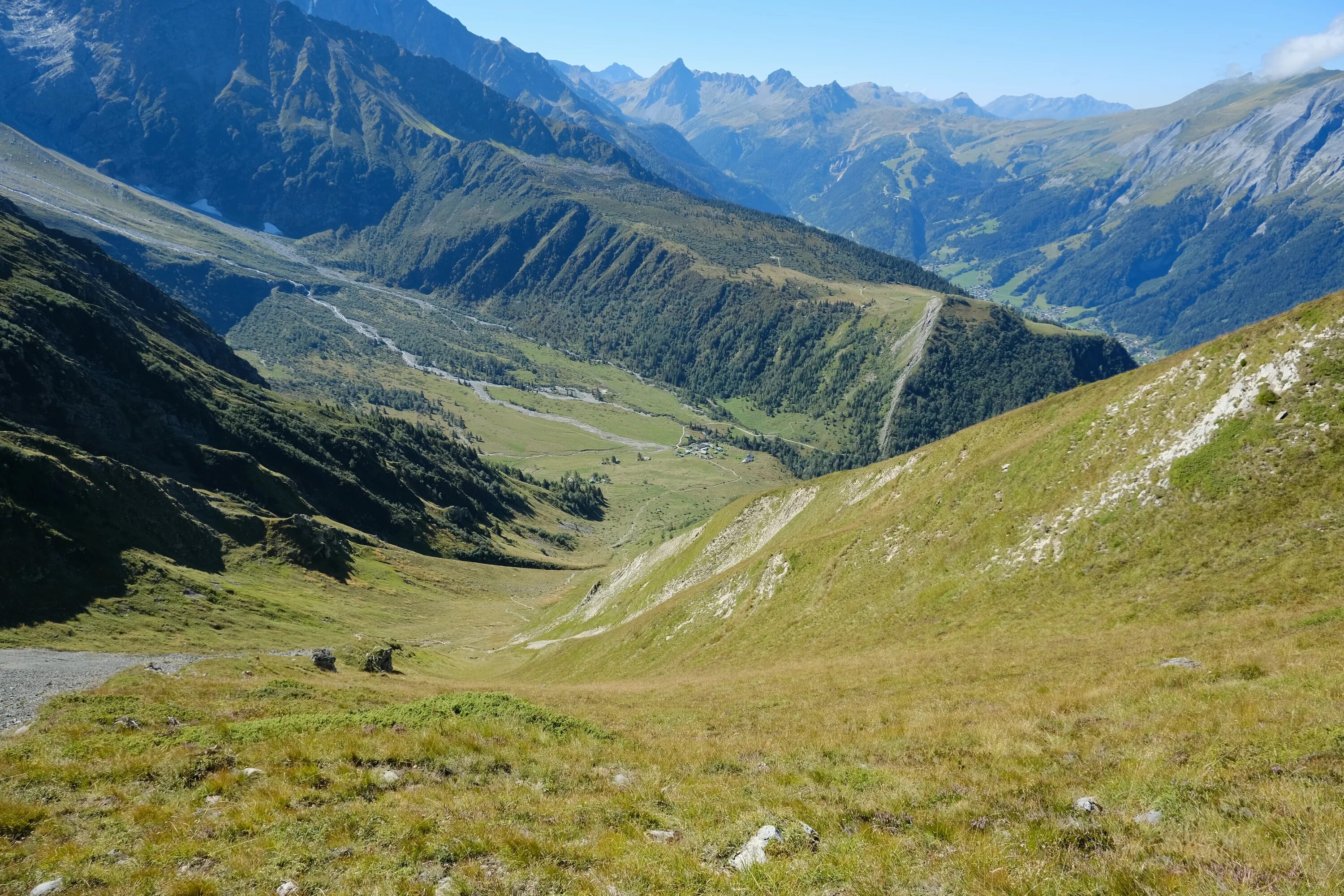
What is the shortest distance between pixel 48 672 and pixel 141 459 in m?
92.0

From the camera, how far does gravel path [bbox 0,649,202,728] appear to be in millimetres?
29000

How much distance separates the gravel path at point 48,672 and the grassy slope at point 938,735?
3.13 meters

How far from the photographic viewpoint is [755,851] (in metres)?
12.5

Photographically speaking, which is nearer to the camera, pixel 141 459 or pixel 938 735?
pixel 938 735

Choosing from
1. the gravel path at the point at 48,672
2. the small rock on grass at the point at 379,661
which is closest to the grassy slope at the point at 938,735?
the gravel path at the point at 48,672

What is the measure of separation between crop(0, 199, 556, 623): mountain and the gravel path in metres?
13.4

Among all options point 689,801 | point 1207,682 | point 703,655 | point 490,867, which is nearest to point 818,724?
point 689,801

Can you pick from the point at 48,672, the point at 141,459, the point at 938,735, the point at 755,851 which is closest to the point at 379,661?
the point at 48,672

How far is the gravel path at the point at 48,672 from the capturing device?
29.0 metres

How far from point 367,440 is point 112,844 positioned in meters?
192

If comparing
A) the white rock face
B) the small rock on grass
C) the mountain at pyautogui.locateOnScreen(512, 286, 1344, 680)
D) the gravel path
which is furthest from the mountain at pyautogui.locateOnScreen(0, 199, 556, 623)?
the white rock face

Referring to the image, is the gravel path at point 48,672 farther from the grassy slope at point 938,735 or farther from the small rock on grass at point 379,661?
the small rock on grass at point 379,661

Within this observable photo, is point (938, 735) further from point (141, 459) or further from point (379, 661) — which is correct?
point (141, 459)

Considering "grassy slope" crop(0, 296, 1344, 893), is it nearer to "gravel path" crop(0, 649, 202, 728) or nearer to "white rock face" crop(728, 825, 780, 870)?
"white rock face" crop(728, 825, 780, 870)
